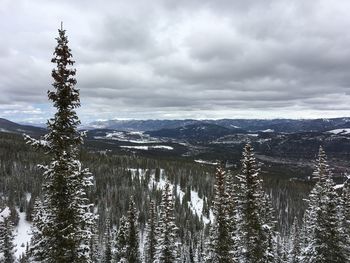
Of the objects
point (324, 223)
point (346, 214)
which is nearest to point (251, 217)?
point (324, 223)

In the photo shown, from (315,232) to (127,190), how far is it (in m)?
161

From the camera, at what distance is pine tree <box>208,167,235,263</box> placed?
31.5 metres

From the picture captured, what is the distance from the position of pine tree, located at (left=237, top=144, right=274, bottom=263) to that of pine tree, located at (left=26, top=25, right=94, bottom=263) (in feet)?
51.8

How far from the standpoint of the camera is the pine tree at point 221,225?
1241 inches

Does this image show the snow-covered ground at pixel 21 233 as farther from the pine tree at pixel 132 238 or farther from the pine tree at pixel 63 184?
the pine tree at pixel 63 184

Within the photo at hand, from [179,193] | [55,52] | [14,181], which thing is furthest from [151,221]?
[179,193]

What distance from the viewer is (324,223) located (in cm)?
3256

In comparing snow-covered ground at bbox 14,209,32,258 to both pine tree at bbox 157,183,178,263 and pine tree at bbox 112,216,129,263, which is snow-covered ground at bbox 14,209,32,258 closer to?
pine tree at bbox 112,216,129,263

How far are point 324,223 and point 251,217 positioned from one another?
315 inches

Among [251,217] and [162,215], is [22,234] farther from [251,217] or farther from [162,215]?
[251,217]

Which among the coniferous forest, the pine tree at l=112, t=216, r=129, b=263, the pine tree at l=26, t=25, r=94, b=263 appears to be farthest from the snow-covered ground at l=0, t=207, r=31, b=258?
the pine tree at l=26, t=25, r=94, b=263

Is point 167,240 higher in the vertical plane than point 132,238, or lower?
higher

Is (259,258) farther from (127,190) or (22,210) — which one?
(127,190)

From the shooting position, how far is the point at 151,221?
45750 mm
